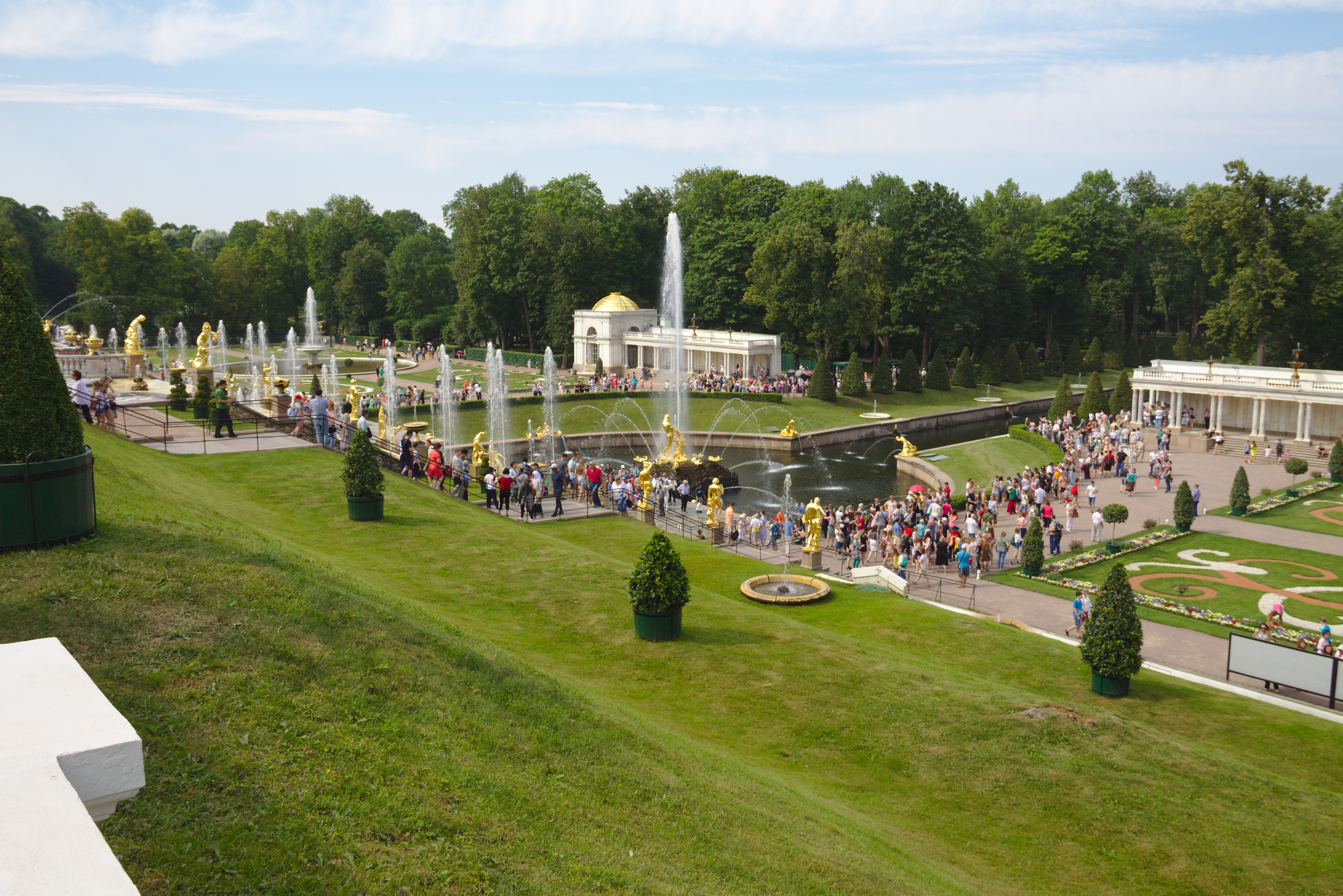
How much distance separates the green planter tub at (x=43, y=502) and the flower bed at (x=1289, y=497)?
3744 cm

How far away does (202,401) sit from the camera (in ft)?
106

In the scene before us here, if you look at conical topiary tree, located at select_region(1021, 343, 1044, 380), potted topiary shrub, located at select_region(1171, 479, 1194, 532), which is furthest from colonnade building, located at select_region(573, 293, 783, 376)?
potted topiary shrub, located at select_region(1171, 479, 1194, 532)

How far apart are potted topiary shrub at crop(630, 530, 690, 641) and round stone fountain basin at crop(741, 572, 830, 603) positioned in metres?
4.95

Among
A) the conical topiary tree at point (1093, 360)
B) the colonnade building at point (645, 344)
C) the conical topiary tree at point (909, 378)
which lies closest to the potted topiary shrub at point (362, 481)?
the colonnade building at point (645, 344)

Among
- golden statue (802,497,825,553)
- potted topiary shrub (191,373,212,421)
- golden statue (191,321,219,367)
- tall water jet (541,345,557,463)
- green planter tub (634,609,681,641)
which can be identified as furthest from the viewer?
tall water jet (541,345,557,463)

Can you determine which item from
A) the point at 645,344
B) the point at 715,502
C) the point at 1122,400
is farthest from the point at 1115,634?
the point at 645,344

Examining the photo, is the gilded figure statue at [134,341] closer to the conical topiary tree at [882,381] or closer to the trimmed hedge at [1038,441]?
the trimmed hedge at [1038,441]

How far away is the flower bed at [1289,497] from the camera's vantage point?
3572cm

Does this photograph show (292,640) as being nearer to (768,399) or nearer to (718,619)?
(718,619)

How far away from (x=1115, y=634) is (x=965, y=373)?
5847 cm

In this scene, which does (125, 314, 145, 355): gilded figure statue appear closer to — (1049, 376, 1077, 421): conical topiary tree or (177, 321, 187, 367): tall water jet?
(177, 321, 187, 367): tall water jet

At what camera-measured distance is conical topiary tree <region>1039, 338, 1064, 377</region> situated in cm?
8175

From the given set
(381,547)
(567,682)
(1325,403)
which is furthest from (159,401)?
(1325,403)

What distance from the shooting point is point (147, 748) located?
7.22 m
